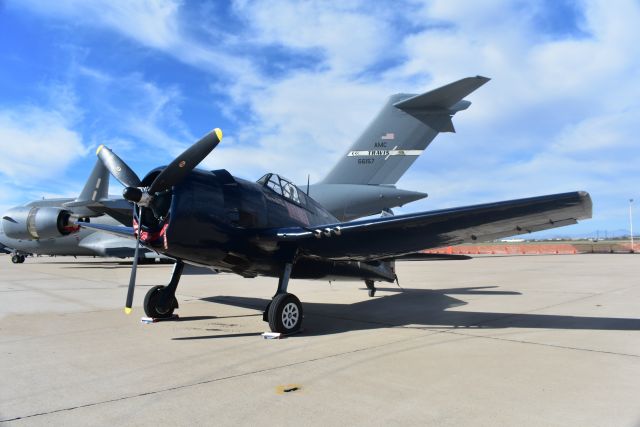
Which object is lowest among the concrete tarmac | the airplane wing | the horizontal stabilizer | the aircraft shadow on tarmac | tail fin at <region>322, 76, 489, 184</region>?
the concrete tarmac

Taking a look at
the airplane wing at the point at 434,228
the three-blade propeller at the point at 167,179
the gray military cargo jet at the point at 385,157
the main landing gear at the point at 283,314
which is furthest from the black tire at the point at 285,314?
the gray military cargo jet at the point at 385,157

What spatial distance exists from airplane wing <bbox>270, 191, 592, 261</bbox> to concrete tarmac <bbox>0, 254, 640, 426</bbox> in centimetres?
141

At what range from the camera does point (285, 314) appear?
694cm

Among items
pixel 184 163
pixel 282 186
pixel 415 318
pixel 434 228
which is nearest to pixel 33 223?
pixel 282 186

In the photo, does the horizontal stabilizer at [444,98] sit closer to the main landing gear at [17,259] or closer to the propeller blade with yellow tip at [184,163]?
the propeller blade with yellow tip at [184,163]

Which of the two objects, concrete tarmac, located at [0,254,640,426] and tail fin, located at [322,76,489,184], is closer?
concrete tarmac, located at [0,254,640,426]

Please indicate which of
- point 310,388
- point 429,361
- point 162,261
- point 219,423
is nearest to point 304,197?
point 429,361

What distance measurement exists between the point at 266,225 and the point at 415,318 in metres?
3.61

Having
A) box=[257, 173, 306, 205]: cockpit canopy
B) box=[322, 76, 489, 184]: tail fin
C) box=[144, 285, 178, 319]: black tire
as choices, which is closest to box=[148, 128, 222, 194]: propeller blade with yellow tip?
box=[257, 173, 306, 205]: cockpit canopy

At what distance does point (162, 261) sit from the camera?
32.8m

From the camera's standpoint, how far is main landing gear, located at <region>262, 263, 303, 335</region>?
6.75m

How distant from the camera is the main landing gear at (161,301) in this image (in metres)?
8.15

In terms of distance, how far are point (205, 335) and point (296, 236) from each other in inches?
83.6

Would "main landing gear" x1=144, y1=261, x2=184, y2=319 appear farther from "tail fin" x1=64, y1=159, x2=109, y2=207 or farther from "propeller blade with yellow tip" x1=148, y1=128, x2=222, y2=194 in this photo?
"tail fin" x1=64, y1=159, x2=109, y2=207
